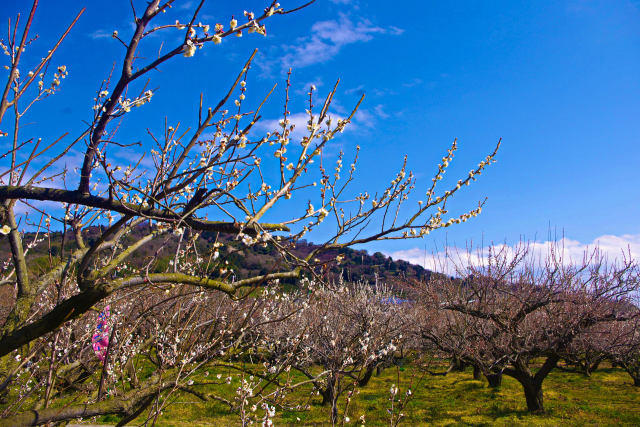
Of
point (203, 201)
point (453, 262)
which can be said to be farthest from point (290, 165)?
point (453, 262)

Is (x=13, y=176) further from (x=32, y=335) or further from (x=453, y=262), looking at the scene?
(x=453, y=262)

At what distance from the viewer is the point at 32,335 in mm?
2135

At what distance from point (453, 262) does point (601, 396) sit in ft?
23.3

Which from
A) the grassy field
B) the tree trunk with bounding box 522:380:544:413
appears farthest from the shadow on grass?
the tree trunk with bounding box 522:380:544:413

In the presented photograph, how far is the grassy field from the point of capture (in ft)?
34.2

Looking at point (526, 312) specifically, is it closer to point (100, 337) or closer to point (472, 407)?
point (472, 407)

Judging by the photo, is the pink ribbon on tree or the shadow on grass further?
the shadow on grass

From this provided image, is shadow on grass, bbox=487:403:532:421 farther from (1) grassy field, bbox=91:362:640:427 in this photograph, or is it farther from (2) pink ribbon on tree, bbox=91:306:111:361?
(2) pink ribbon on tree, bbox=91:306:111:361

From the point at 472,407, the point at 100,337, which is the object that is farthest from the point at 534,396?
the point at 100,337

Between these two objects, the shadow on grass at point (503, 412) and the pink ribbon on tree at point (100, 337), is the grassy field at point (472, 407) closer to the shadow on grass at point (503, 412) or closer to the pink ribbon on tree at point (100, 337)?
the shadow on grass at point (503, 412)

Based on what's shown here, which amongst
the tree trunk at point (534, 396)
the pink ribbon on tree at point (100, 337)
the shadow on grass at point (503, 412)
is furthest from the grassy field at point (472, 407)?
the pink ribbon on tree at point (100, 337)

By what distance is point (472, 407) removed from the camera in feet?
40.0

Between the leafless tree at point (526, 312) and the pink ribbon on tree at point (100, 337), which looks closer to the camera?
the pink ribbon on tree at point (100, 337)

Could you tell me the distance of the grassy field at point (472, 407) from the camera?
10.4 metres
